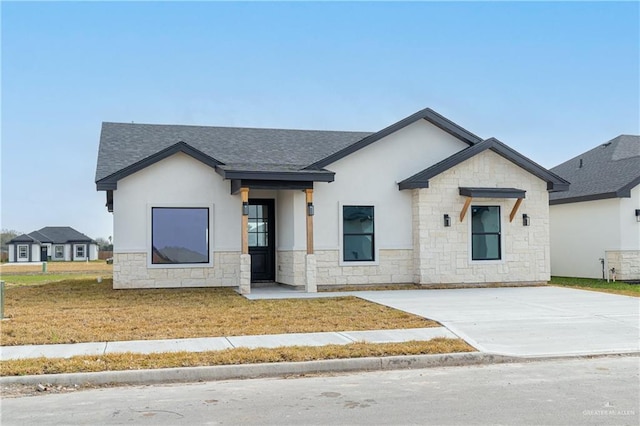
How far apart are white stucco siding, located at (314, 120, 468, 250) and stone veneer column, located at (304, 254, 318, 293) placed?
852 mm

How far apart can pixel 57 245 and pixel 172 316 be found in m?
63.1

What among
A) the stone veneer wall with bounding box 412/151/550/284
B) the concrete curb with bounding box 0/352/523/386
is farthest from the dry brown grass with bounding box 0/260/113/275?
the concrete curb with bounding box 0/352/523/386

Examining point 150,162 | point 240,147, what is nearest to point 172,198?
point 150,162

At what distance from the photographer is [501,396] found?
22.7 feet

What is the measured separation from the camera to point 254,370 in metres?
8.16

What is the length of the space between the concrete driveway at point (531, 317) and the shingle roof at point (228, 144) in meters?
5.40

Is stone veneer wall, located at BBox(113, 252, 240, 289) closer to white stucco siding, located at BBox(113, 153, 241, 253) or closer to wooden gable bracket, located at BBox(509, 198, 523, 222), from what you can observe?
white stucco siding, located at BBox(113, 153, 241, 253)

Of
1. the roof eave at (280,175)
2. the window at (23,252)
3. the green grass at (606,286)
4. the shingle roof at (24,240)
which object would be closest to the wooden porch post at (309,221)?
the roof eave at (280,175)

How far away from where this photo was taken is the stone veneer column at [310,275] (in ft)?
56.2

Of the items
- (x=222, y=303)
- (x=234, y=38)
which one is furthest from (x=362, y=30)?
(x=222, y=303)

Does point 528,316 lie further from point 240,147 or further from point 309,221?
point 240,147

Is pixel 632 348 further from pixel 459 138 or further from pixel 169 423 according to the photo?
pixel 459 138

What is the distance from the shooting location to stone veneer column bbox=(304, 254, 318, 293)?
1712 centimetres

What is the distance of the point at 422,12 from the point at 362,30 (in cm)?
232
